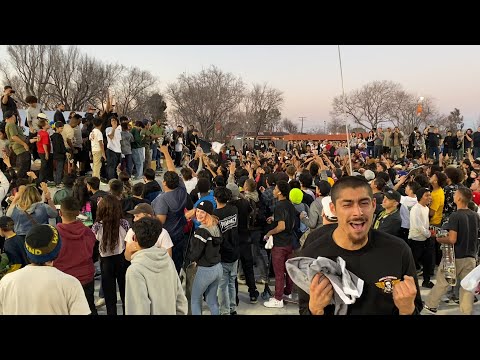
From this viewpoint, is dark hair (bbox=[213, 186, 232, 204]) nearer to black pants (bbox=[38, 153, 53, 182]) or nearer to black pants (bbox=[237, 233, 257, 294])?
black pants (bbox=[237, 233, 257, 294])

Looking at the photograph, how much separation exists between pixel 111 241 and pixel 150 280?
1.62 m

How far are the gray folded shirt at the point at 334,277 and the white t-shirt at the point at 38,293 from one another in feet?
5.48

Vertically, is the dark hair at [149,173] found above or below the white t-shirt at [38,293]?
above

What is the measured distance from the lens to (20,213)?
16.7ft

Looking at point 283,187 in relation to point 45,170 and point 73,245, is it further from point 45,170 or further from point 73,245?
point 45,170

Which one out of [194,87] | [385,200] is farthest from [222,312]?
[194,87]

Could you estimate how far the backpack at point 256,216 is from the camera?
6246mm

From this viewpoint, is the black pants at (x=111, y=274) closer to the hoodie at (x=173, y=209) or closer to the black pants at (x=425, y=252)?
the hoodie at (x=173, y=209)

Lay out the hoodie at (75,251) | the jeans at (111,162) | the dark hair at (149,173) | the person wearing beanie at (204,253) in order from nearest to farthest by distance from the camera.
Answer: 1. the hoodie at (75,251)
2. the person wearing beanie at (204,253)
3. the dark hair at (149,173)
4. the jeans at (111,162)

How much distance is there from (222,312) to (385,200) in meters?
2.80

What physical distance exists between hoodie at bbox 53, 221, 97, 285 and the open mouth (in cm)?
316

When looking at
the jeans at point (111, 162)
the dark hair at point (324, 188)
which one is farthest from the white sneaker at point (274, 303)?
the jeans at point (111, 162)

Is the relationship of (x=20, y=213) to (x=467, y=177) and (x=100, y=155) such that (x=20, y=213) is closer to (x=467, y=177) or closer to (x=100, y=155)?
(x=100, y=155)
